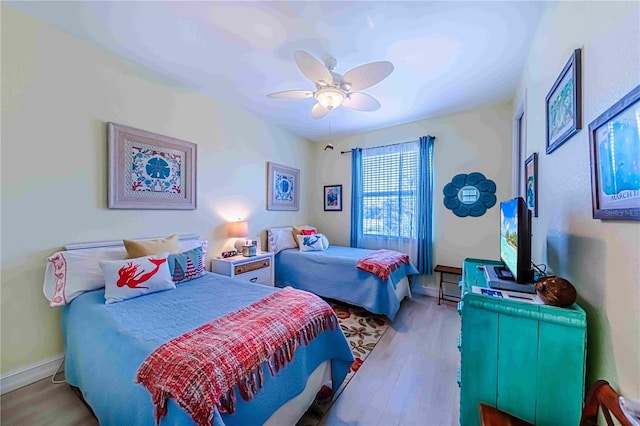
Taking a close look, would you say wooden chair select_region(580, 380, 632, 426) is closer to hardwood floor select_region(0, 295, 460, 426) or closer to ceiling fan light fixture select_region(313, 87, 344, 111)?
hardwood floor select_region(0, 295, 460, 426)

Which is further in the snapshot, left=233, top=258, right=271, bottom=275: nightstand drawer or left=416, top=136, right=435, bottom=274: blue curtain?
left=416, top=136, right=435, bottom=274: blue curtain

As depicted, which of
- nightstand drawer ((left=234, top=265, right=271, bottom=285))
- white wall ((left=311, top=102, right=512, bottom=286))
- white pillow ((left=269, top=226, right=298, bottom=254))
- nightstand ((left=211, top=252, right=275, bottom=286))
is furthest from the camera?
white pillow ((left=269, top=226, right=298, bottom=254))

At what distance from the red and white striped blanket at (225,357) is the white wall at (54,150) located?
5.14 feet

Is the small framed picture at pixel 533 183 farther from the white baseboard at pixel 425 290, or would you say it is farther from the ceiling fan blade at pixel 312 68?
the white baseboard at pixel 425 290

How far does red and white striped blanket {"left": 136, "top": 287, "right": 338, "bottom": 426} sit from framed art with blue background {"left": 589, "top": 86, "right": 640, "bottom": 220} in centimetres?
139

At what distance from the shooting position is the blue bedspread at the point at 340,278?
2.64 meters

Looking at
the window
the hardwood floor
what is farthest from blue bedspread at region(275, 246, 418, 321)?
the window

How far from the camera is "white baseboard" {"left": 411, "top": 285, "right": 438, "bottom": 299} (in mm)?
3416

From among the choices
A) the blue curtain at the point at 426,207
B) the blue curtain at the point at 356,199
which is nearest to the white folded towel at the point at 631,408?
the blue curtain at the point at 426,207

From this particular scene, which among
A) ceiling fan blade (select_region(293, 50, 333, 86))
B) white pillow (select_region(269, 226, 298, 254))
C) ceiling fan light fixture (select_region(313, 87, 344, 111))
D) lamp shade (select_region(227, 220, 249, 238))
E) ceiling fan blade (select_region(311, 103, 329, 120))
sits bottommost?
white pillow (select_region(269, 226, 298, 254))

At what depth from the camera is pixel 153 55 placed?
2117mm

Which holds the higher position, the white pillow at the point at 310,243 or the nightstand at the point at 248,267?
the white pillow at the point at 310,243

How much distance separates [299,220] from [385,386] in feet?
9.86

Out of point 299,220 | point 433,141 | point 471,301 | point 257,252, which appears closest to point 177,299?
point 257,252
